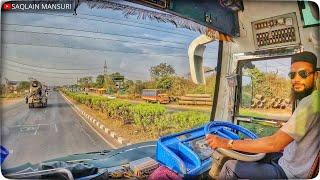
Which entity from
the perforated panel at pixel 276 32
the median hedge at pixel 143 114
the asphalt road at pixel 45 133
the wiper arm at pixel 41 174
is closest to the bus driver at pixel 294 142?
the perforated panel at pixel 276 32

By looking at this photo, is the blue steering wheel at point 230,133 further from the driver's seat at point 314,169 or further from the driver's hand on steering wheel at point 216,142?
the driver's seat at point 314,169

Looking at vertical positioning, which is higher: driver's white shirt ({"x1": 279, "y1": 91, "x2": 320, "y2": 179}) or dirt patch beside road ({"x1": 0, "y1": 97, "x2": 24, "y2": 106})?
dirt patch beside road ({"x1": 0, "y1": 97, "x2": 24, "y2": 106})

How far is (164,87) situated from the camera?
4016 millimetres

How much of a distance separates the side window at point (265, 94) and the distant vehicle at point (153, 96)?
69 cm

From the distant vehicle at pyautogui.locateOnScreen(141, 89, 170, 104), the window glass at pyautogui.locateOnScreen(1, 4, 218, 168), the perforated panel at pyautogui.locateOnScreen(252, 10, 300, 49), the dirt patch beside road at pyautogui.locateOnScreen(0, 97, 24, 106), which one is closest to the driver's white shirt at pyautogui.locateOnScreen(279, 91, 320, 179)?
the perforated panel at pyautogui.locateOnScreen(252, 10, 300, 49)

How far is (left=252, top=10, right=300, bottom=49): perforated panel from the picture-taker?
404 centimetres

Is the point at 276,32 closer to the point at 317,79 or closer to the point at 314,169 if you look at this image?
the point at 317,79

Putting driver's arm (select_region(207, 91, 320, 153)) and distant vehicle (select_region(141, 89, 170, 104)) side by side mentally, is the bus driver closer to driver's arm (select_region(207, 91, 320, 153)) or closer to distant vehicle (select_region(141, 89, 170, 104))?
driver's arm (select_region(207, 91, 320, 153))

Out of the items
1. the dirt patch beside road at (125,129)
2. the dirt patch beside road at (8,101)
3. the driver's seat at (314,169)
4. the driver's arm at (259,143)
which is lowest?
the driver's seat at (314,169)

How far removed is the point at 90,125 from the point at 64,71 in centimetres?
46

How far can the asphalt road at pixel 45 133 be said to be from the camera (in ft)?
12.5

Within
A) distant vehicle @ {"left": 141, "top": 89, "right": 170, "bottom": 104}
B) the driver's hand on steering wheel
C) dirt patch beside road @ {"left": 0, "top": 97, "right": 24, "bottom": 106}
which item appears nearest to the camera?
dirt patch beside road @ {"left": 0, "top": 97, "right": 24, "bottom": 106}

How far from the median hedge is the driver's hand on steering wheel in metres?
0.23

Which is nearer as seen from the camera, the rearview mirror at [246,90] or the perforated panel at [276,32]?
the perforated panel at [276,32]
